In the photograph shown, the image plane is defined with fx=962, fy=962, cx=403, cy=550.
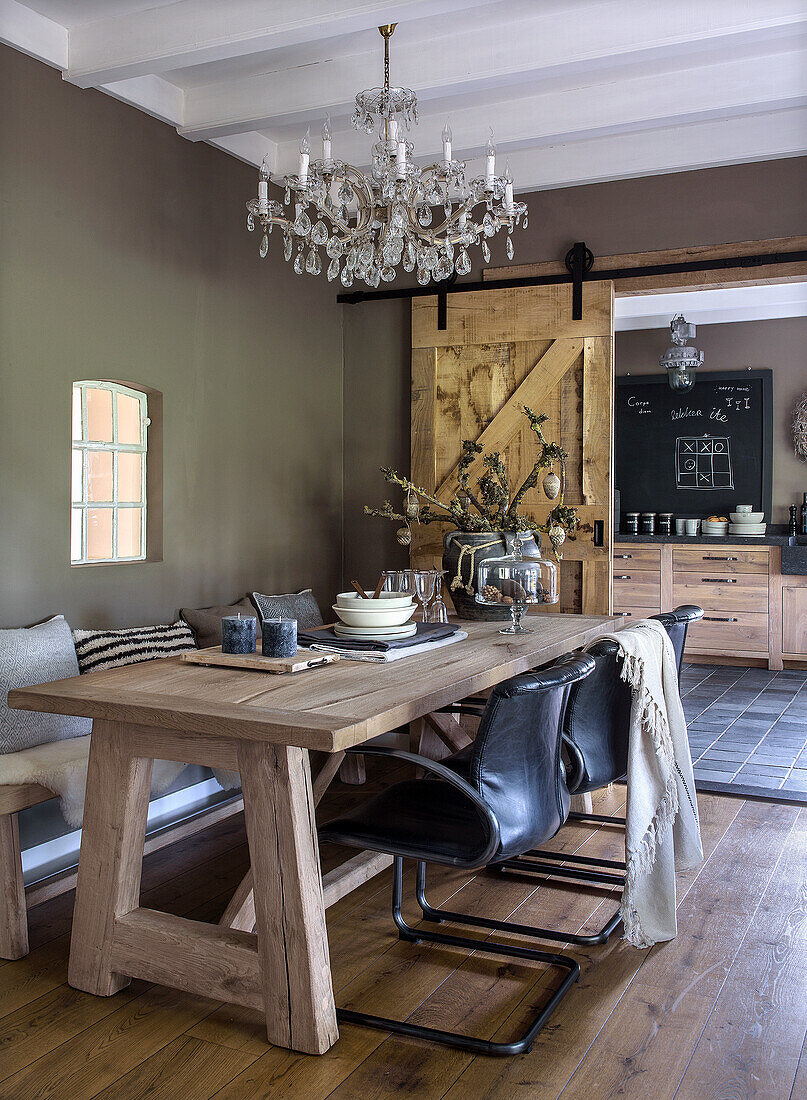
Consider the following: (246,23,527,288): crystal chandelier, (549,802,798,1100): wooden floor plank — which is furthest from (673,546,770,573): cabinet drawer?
(246,23,527,288): crystal chandelier

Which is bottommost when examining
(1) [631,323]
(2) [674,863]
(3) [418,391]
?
(2) [674,863]

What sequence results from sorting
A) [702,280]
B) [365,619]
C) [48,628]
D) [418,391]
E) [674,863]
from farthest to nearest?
[418,391] → [702,280] → [48,628] → [365,619] → [674,863]

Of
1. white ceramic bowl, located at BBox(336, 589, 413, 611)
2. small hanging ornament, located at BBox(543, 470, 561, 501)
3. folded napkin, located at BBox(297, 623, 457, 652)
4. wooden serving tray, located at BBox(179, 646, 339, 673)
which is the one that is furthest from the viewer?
small hanging ornament, located at BBox(543, 470, 561, 501)

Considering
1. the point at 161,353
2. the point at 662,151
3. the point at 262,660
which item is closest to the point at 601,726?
the point at 262,660

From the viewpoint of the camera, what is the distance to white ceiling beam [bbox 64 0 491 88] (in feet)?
10.0

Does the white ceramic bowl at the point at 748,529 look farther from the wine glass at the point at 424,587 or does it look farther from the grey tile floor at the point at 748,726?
the wine glass at the point at 424,587

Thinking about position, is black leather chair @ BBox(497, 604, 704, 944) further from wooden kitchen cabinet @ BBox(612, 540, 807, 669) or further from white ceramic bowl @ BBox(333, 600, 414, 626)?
wooden kitchen cabinet @ BBox(612, 540, 807, 669)

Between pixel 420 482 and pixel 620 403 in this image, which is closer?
pixel 420 482

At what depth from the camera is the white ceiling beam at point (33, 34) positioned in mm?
3272

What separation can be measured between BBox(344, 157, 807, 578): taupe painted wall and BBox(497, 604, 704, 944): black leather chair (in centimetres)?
229

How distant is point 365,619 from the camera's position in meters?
2.93

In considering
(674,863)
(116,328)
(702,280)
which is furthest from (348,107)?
(674,863)

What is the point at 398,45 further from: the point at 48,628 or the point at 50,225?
the point at 48,628

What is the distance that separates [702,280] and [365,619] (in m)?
2.62
